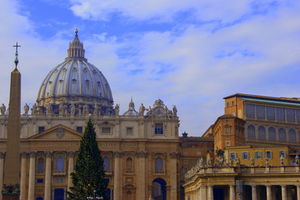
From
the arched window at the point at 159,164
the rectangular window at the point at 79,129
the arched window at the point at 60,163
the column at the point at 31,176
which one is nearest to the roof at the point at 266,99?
the arched window at the point at 159,164

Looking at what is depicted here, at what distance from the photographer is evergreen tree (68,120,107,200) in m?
70.5

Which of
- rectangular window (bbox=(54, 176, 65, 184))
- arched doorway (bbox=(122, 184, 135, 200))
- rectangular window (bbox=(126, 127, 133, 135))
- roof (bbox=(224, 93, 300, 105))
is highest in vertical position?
roof (bbox=(224, 93, 300, 105))

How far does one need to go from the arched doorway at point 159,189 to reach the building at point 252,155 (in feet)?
34.3

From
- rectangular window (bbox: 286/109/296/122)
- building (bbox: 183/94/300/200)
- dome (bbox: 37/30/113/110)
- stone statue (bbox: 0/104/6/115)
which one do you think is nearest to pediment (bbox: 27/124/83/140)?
stone statue (bbox: 0/104/6/115)

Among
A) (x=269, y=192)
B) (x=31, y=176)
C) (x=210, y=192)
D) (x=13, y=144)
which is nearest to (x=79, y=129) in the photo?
(x=31, y=176)

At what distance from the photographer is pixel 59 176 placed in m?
109

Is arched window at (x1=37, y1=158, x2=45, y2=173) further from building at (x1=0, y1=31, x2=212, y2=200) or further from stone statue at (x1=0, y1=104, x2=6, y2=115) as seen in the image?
stone statue at (x1=0, y1=104, x2=6, y2=115)

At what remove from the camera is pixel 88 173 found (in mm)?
71688

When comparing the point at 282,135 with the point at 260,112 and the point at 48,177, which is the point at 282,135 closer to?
the point at 260,112

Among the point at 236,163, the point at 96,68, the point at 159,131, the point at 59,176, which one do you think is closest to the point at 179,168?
the point at 159,131

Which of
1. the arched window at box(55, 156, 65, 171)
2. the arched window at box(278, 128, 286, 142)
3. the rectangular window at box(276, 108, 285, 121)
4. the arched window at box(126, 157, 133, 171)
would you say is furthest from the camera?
the arched window at box(126, 157, 133, 171)

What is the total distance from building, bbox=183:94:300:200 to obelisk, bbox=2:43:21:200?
28.5m

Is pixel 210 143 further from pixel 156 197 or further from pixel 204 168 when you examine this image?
pixel 204 168

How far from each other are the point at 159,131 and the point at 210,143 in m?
11.0
